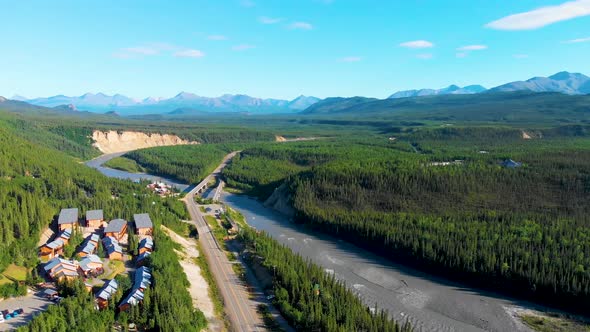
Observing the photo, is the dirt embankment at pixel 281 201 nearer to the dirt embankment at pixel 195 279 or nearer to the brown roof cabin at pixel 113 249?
the dirt embankment at pixel 195 279

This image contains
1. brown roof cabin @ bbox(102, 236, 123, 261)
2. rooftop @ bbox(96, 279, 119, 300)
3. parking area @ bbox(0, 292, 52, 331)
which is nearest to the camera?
parking area @ bbox(0, 292, 52, 331)

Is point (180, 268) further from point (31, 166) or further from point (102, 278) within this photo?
point (31, 166)

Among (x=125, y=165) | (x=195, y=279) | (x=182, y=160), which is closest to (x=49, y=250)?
(x=195, y=279)

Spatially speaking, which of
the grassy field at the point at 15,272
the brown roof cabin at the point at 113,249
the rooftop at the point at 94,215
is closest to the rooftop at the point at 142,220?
the rooftop at the point at 94,215

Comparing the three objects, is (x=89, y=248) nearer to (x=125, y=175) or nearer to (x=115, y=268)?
(x=115, y=268)

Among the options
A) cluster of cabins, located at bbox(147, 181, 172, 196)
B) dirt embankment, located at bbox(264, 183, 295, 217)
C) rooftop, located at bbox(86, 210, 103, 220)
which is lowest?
dirt embankment, located at bbox(264, 183, 295, 217)

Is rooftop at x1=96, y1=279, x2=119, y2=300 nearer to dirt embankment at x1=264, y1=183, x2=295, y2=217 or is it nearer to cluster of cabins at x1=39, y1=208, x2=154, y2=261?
cluster of cabins at x1=39, y1=208, x2=154, y2=261

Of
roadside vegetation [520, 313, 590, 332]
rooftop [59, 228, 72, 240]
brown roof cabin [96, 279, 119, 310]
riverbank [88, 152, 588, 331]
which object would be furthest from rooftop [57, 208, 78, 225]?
roadside vegetation [520, 313, 590, 332]
